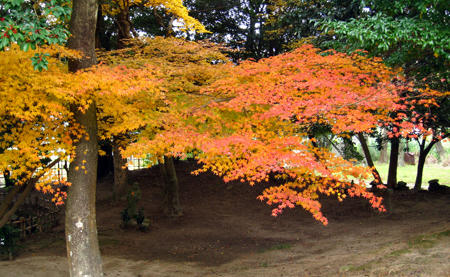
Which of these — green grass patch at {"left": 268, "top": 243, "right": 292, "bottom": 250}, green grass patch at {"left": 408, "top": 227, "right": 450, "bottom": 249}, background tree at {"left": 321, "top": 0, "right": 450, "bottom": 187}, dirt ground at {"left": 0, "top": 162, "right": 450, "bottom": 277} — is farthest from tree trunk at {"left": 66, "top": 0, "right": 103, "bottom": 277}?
green grass patch at {"left": 408, "top": 227, "right": 450, "bottom": 249}

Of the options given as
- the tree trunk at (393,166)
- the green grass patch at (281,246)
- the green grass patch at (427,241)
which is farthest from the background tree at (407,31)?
the tree trunk at (393,166)

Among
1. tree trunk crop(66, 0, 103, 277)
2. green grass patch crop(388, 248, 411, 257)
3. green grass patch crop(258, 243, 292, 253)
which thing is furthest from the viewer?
green grass patch crop(258, 243, 292, 253)

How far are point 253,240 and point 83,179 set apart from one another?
6665 mm

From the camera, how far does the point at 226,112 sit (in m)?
9.69

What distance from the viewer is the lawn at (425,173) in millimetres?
24594

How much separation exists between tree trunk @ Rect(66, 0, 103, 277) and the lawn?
72.3 ft

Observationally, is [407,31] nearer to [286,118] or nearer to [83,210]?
[286,118]

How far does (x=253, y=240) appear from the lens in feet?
41.3

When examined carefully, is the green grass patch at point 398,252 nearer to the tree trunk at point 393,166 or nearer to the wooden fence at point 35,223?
the tree trunk at point 393,166

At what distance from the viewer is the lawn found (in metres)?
24.6

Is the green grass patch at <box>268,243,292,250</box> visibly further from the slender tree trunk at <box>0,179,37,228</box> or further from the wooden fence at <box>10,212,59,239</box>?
the wooden fence at <box>10,212,59,239</box>

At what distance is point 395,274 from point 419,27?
5203mm

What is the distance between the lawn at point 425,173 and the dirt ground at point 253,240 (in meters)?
8.67

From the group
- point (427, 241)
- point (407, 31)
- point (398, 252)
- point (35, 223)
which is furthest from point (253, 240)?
point (407, 31)
